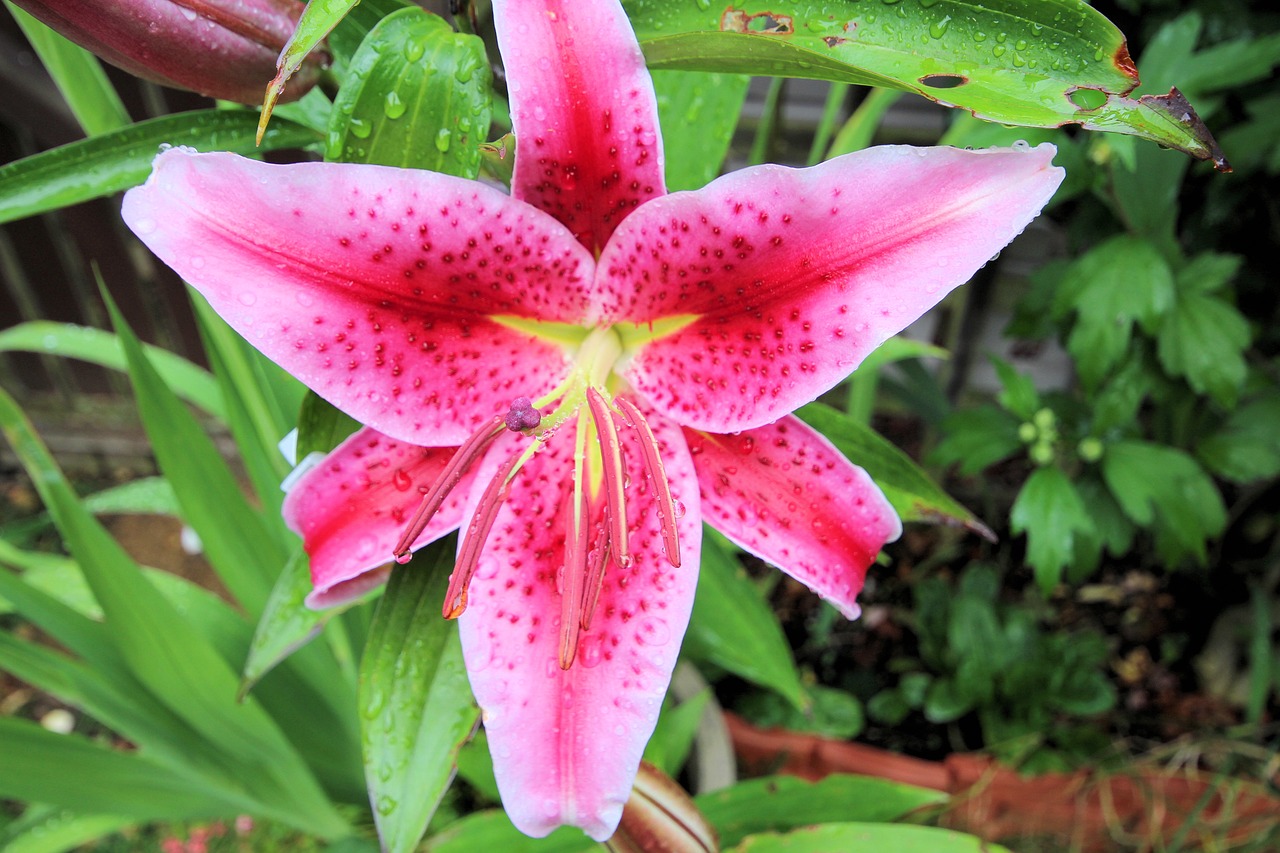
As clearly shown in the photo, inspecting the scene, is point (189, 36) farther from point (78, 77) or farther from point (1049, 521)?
point (1049, 521)

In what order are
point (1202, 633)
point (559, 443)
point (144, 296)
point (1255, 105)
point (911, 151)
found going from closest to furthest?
point (911, 151) < point (559, 443) < point (1255, 105) < point (1202, 633) < point (144, 296)

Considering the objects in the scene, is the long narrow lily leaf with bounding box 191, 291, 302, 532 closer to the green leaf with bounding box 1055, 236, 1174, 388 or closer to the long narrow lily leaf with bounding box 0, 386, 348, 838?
the long narrow lily leaf with bounding box 0, 386, 348, 838

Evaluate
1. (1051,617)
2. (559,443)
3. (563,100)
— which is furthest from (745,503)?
(1051,617)

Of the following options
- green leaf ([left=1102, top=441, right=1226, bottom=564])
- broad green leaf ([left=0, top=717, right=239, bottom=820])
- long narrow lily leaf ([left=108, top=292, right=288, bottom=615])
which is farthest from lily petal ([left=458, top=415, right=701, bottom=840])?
green leaf ([left=1102, top=441, right=1226, bottom=564])

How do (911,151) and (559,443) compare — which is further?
(559,443)

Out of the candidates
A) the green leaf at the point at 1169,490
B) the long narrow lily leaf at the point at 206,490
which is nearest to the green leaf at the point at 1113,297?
the green leaf at the point at 1169,490

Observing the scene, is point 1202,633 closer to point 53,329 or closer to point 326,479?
point 326,479
